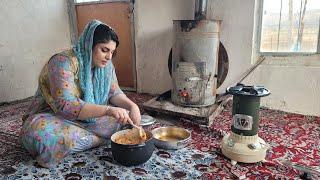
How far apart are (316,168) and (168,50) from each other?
1.79m

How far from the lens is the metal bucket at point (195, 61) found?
2.19 m

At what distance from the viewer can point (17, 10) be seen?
9.03ft

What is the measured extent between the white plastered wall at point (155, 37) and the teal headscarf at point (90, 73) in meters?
1.27

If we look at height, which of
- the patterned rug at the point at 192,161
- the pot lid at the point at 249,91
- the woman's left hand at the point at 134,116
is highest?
the pot lid at the point at 249,91

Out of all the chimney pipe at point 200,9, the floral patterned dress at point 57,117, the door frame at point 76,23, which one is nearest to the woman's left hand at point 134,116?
the floral patterned dress at point 57,117

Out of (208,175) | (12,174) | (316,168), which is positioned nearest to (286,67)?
(316,168)

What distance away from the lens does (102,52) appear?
4.72 feet

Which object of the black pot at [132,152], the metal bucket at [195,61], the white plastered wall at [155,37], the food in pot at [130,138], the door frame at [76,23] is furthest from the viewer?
the door frame at [76,23]

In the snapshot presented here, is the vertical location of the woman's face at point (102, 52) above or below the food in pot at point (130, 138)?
above

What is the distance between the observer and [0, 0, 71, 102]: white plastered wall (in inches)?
106

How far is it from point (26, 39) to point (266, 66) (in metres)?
2.49

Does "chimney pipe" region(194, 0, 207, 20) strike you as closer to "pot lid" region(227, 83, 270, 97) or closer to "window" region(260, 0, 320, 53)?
"window" region(260, 0, 320, 53)

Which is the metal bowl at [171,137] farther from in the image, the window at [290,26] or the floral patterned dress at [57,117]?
the window at [290,26]

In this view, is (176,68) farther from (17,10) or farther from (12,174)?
(17,10)
